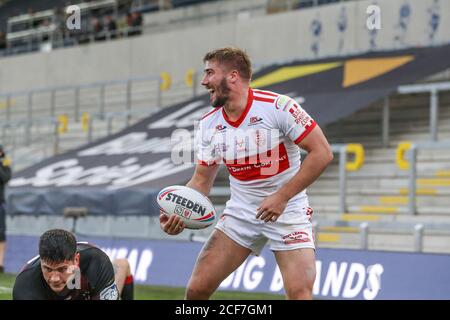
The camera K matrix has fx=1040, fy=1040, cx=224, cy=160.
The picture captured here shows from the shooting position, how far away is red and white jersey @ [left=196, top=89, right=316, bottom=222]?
23.7 ft

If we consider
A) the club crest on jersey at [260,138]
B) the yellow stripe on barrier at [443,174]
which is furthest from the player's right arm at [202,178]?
the yellow stripe on barrier at [443,174]

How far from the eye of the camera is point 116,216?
56.2 feet

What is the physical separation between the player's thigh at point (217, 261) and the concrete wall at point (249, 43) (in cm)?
1242

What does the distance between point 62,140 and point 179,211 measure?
1818 centimetres

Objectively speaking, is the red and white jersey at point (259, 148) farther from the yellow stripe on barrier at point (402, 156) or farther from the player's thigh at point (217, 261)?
the yellow stripe on barrier at point (402, 156)

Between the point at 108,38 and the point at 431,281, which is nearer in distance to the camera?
the point at 431,281

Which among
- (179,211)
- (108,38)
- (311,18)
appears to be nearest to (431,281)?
(179,211)

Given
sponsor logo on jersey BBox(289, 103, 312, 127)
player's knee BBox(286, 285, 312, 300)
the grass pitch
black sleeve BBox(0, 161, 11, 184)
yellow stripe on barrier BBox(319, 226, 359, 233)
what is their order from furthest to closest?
yellow stripe on barrier BBox(319, 226, 359, 233)
black sleeve BBox(0, 161, 11, 184)
the grass pitch
sponsor logo on jersey BBox(289, 103, 312, 127)
player's knee BBox(286, 285, 312, 300)

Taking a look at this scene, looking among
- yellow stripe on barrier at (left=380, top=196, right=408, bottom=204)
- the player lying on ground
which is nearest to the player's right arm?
the player lying on ground

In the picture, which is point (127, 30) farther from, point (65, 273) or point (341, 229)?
point (65, 273)

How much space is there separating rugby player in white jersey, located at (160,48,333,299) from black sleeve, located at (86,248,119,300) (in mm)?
717

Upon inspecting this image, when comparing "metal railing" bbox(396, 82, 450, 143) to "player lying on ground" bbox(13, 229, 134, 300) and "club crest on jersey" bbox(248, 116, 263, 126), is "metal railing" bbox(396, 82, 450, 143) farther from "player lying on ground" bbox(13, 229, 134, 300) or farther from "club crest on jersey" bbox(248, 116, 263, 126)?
"player lying on ground" bbox(13, 229, 134, 300)

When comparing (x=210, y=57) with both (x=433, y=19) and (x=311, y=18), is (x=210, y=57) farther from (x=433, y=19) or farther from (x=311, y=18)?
(x=311, y=18)

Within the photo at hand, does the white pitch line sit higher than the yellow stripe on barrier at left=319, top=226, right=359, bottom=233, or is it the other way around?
the yellow stripe on barrier at left=319, top=226, right=359, bottom=233
